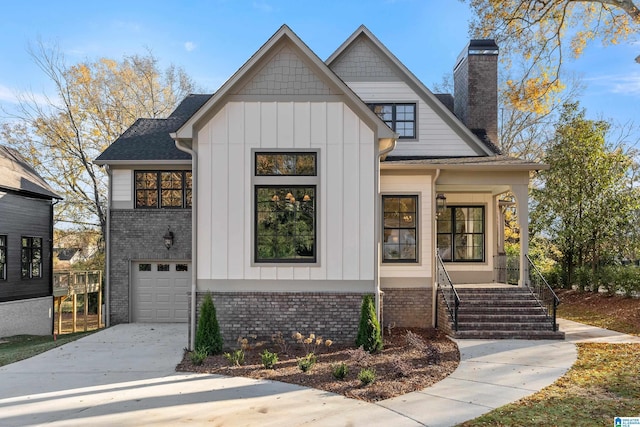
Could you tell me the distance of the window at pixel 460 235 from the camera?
42.8ft

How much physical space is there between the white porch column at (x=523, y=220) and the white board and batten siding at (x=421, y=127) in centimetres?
181

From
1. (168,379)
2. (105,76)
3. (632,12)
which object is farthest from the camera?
(105,76)

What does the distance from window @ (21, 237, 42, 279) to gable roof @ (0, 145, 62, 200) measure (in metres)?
1.65

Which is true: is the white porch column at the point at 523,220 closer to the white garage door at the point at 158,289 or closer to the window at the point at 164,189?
the window at the point at 164,189

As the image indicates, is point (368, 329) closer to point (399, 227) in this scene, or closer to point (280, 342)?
point (280, 342)

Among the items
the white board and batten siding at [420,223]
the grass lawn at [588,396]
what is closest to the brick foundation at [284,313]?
the white board and batten siding at [420,223]

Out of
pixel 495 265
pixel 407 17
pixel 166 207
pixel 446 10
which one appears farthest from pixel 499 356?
pixel 407 17

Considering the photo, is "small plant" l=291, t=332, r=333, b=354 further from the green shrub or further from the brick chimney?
the brick chimney

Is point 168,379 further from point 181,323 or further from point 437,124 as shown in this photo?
point 437,124

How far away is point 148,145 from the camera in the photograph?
13.5 m

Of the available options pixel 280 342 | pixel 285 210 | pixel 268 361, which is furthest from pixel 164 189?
pixel 268 361

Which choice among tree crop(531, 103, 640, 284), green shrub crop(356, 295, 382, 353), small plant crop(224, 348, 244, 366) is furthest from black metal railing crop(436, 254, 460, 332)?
tree crop(531, 103, 640, 284)

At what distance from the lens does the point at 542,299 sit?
1091 centimetres

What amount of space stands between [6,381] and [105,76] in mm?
20435
